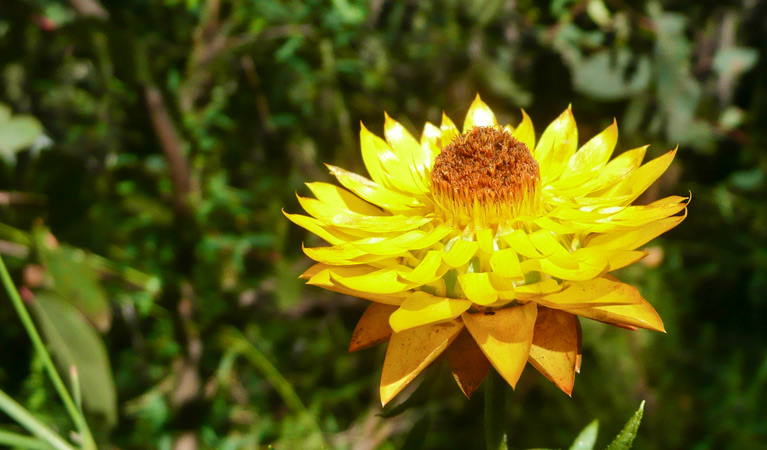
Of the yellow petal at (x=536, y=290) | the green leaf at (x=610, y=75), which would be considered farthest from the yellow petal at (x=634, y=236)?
the green leaf at (x=610, y=75)

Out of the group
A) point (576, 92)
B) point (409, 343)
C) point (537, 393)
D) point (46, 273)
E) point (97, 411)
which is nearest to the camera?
point (409, 343)

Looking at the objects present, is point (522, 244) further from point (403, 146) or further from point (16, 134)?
point (16, 134)

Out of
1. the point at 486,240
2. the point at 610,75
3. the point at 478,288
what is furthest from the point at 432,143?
the point at 610,75

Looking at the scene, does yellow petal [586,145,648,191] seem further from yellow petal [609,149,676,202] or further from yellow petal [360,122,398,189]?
yellow petal [360,122,398,189]

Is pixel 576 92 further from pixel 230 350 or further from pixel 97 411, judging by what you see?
pixel 97 411

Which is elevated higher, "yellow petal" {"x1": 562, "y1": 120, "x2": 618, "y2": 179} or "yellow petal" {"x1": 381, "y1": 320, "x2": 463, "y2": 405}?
"yellow petal" {"x1": 562, "y1": 120, "x2": 618, "y2": 179}

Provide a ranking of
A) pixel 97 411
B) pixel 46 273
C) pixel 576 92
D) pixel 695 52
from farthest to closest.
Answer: pixel 695 52 → pixel 576 92 → pixel 46 273 → pixel 97 411

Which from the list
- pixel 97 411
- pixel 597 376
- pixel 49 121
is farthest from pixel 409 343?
pixel 49 121

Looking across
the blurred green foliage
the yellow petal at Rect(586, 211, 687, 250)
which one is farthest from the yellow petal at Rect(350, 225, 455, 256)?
the blurred green foliage
